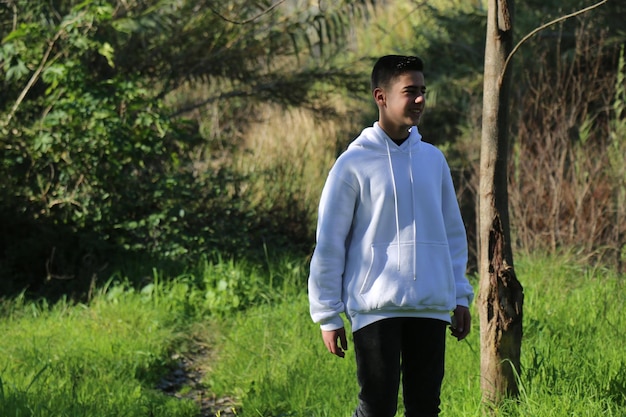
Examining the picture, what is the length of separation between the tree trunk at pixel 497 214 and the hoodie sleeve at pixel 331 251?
2.79ft

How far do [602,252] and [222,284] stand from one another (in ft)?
9.92

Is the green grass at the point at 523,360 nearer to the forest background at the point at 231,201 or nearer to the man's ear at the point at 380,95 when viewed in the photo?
the forest background at the point at 231,201

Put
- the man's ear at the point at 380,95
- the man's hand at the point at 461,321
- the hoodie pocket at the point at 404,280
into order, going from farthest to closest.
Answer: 1. the man's hand at the point at 461,321
2. the man's ear at the point at 380,95
3. the hoodie pocket at the point at 404,280

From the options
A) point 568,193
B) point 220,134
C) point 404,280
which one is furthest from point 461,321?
point 220,134

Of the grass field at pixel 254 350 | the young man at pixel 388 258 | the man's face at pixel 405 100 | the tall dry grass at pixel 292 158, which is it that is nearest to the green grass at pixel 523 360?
the grass field at pixel 254 350

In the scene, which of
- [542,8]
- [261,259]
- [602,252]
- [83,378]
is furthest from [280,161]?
[83,378]

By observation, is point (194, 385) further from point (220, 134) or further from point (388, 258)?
point (220, 134)

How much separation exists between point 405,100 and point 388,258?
0.56m

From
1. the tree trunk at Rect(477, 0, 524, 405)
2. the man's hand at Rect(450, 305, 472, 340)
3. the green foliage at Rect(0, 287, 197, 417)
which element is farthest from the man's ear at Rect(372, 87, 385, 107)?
the green foliage at Rect(0, 287, 197, 417)

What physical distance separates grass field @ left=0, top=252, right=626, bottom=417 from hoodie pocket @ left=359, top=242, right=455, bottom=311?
0.94 meters

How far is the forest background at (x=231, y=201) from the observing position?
203 inches

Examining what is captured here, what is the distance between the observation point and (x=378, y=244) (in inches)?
125

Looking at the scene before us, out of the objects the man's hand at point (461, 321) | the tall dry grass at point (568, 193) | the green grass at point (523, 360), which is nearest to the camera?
the man's hand at point (461, 321)

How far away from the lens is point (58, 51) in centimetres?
852
